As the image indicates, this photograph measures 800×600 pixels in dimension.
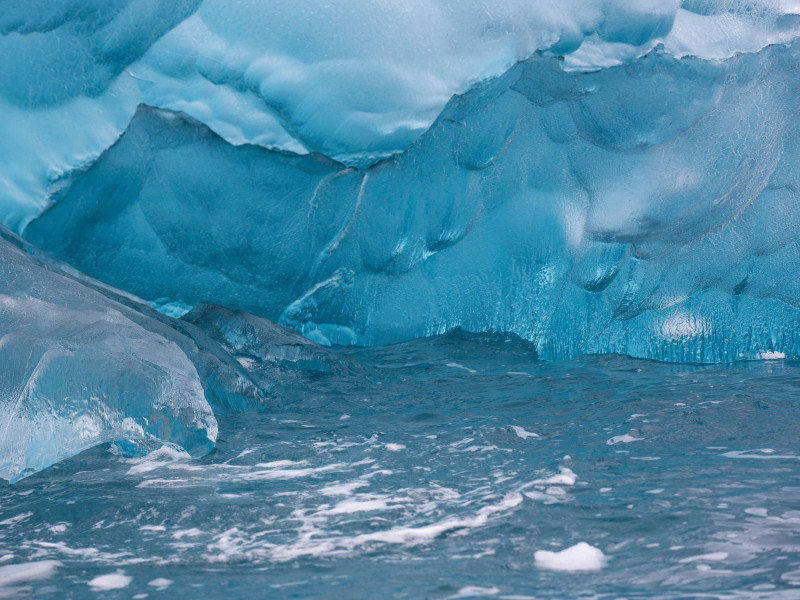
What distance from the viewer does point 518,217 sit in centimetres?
417

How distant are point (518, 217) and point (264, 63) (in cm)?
148

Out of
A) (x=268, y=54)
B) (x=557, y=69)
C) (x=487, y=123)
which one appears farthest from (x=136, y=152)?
(x=557, y=69)

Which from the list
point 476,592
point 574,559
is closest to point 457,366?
point 574,559

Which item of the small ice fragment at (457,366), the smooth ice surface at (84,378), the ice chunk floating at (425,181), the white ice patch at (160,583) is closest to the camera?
the white ice patch at (160,583)

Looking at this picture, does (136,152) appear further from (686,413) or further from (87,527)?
(686,413)

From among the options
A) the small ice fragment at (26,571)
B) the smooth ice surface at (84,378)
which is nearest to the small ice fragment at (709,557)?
the small ice fragment at (26,571)

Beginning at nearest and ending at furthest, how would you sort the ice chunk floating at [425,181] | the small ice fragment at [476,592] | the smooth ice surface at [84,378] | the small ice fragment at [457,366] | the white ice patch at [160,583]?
the small ice fragment at [476,592] < the white ice patch at [160,583] < the smooth ice surface at [84,378] < the small ice fragment at [457,366] < the ice chunk floating at [425,181]

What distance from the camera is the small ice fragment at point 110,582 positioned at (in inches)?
68.9

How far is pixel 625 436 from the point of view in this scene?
271cm

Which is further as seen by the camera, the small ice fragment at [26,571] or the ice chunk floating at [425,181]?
the ice chunk floating at [425,181]

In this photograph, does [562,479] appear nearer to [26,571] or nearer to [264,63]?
[26,571]

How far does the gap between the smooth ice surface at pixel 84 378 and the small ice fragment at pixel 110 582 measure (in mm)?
825

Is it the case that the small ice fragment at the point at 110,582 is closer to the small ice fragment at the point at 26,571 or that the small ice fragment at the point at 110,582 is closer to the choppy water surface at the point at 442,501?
the choppy water surface at the point at 442,501

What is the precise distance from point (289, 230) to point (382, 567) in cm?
263
